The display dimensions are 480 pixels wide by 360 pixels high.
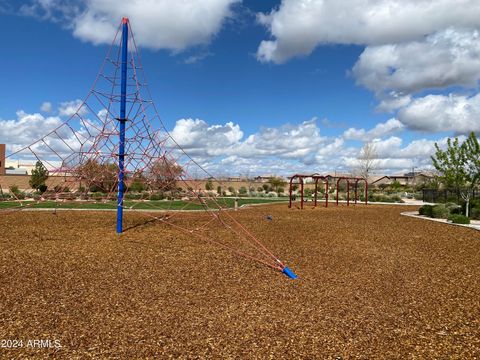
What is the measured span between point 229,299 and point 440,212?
54.9 ft

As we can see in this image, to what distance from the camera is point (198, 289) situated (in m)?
6.53

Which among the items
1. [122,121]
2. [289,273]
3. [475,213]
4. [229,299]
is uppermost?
[122,121]

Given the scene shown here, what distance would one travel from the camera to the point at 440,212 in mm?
19656

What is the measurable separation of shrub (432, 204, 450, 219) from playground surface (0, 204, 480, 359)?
936 centimetres

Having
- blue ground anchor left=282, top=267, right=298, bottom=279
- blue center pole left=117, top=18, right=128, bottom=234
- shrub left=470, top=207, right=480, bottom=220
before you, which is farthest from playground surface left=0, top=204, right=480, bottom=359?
shrub left=470, top=207, right=480, bottom=220

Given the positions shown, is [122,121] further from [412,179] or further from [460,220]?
[412,179]

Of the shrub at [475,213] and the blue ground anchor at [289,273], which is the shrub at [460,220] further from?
the blue ground anchor at [289,273]

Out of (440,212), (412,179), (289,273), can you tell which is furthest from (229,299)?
(412,179)

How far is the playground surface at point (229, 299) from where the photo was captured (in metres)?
4.53

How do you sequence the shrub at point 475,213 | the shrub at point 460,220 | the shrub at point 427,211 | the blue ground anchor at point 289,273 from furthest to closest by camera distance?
the shrub at point 427,211
the shrub at point 475,213
the shrub at point 460,220
the blue ground anchor at point 289,273

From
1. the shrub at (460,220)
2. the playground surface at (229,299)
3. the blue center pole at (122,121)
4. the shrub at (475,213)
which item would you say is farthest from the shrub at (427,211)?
the blue center pole at (122,121)

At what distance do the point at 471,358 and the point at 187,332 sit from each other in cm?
310

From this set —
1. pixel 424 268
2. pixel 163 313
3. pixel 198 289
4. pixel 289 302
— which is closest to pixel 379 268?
pixel 424 268

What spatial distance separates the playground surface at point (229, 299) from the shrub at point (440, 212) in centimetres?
936
